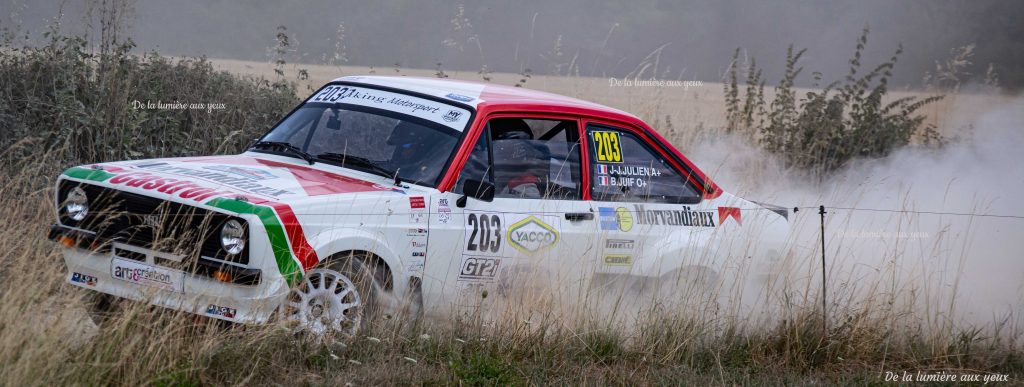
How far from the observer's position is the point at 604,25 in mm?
17391

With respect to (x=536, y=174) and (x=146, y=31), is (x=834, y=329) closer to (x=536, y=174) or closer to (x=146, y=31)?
(x=536, y=174)

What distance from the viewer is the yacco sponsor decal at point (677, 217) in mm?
6848

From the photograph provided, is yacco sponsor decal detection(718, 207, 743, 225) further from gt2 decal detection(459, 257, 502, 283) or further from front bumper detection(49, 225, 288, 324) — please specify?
front bumper detection(49, 225, 288, 324)

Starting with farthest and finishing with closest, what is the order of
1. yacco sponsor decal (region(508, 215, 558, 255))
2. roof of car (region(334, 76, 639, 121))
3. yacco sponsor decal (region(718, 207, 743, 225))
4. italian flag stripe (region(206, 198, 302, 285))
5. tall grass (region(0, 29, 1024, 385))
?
yacco sponsor decal (region(718, 207, 743, 225))
roof of car (region(334, 76, 639, 121))
yacco sponsor decal (region(508, 215, 558, 255))
italian flag stripe (region(206, 198, 302, 285))
tall grass (region(0, 29, 1024, 385))

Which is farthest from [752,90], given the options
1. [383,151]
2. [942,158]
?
[383,151]

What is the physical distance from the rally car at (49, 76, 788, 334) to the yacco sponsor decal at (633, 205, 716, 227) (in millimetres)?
13

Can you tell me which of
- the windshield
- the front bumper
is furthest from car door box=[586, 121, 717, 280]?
the front bumper

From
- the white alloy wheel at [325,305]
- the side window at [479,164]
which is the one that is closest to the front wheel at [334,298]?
the white alloy wheel at [325,305]

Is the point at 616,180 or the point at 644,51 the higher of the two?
the point at 644,51

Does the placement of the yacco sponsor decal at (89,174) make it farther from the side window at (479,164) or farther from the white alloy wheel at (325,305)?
the side window at (479,164)

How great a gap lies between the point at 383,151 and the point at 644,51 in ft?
36.6

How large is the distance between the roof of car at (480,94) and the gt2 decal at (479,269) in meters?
1.01

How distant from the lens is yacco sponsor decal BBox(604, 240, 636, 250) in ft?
21.7

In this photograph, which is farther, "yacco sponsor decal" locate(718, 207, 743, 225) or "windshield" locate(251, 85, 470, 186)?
"yacco sponsor decal" locate(718, 207, 743, 225)
